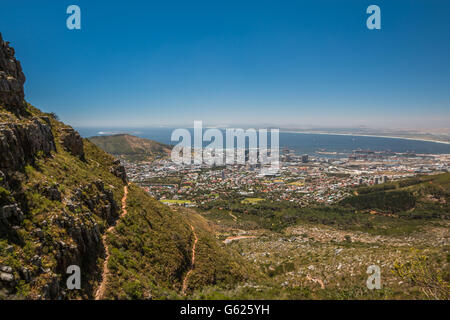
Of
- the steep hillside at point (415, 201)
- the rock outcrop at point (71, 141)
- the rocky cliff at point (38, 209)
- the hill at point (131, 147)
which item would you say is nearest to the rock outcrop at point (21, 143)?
the rocky cliff at point (38, 209)

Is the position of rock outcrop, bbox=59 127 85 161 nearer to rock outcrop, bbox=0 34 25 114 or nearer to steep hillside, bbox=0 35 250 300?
steep hillside, bbox=0 35 250 300

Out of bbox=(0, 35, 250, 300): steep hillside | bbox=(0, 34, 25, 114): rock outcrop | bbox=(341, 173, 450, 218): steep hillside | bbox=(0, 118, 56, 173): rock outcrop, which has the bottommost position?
bbox=(341, 173, 450, 218): steep hillside

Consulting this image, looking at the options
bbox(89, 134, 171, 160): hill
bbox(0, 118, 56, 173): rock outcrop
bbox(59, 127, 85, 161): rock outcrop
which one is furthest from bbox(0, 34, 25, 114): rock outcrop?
bbox(89, 134, 171, 160): hill

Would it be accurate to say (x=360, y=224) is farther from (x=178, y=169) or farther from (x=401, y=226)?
(x=178, y=169)

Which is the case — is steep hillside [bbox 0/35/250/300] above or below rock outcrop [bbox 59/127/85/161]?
below

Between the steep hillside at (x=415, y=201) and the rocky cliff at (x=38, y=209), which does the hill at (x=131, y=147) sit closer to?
the steep hillside at (x=415, y=201)

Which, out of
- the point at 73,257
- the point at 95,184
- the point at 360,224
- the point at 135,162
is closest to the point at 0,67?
the point at 95,184
